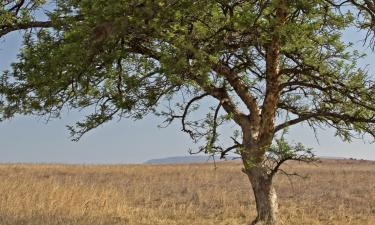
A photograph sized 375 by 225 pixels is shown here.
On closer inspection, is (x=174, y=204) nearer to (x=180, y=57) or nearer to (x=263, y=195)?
(x=263, y=195)

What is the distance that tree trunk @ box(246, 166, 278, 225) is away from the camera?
14250 millimetres

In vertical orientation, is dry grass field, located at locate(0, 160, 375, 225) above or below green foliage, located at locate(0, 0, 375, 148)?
below

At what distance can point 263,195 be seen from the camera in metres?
14.4

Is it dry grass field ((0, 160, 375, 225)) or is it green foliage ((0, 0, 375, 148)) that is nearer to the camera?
green foliage ((0, 0, 375, 148))

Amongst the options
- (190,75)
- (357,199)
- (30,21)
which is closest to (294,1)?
(190,75)

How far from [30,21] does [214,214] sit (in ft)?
27.7

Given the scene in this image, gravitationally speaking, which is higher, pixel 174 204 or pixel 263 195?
pixel 263 195

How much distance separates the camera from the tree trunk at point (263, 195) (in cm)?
1425

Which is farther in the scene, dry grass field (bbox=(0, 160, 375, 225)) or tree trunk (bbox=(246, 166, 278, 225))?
dry grass field (bbox=(0, 160, 375, 225))

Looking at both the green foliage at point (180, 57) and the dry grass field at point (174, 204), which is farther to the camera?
the dry grass field at point (174, 204)

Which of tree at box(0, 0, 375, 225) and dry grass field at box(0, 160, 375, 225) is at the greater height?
tree at box(0, 0, 375, 225)

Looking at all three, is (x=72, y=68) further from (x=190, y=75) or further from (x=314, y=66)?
(x=314, y=66)

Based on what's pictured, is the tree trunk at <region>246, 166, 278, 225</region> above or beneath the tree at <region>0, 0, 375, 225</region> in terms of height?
beneath

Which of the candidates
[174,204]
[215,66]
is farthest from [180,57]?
[174,204]
